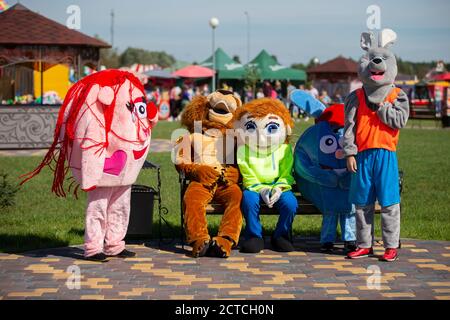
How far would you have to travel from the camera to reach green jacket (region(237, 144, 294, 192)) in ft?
23.9

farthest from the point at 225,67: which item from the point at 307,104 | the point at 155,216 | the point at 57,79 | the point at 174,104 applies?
the point at 307,104

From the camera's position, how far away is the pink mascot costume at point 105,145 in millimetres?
6602

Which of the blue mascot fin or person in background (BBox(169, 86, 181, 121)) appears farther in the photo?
person in background (BBox(169, 86, 181, 121))

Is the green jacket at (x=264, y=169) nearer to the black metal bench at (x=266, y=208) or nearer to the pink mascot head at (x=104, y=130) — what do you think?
the black metal bench at (x=266, y=208)

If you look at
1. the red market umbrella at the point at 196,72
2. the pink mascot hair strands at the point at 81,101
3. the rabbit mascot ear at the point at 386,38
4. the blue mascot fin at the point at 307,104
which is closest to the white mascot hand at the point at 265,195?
the blue mascot fin at the point at 307,104

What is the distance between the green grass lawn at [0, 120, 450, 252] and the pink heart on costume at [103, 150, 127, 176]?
4.14ft

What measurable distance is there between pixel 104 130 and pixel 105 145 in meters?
0.13

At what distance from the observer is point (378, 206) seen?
7219mm

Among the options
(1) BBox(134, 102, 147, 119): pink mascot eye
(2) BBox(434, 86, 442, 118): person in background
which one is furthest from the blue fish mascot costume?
(2) BBox(434, 86, 442, 118): person in background

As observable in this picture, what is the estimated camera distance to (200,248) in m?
6.95

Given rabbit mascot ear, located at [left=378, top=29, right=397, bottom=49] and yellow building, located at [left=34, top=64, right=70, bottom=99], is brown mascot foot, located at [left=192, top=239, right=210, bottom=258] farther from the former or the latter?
yellow building, located at [left=34, top=64, right=70, bottom=99]

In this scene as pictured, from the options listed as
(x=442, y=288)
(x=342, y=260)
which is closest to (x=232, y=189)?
(x=342, y=260)

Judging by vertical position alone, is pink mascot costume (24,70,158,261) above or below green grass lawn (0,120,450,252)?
above

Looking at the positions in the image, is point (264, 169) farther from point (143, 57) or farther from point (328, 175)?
point (143, 57)
